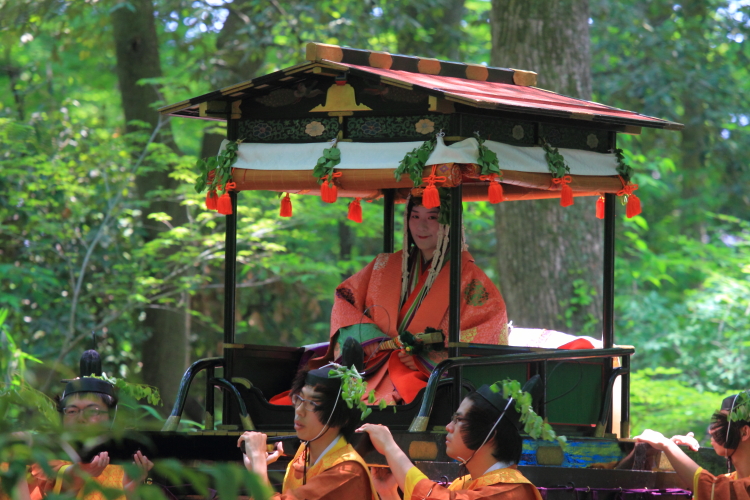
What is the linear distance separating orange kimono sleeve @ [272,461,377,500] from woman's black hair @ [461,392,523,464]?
0.47 meters

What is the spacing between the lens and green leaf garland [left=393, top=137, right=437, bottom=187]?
191 inches

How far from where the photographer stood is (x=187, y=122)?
44.2ft

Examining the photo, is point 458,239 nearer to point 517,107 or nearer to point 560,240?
point 517,107

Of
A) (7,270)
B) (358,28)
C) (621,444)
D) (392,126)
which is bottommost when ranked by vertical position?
(621,444)

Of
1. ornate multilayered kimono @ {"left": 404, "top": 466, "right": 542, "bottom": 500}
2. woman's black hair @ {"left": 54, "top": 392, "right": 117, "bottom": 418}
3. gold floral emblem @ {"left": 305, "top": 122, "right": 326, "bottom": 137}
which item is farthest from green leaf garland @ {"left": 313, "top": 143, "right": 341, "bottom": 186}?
ornate multilayered kimono @ {"left": 404, "top": 466, "right": 542, "bottom": 500}

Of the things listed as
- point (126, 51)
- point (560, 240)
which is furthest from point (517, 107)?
point (126, 51)

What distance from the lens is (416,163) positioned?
4.84 m

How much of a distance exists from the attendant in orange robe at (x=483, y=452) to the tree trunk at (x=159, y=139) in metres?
7.04

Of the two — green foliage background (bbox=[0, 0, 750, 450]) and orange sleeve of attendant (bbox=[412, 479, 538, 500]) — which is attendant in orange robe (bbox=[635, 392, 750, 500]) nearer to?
orange sleeve of attendant (bbox=[412, 479, 538, 500])

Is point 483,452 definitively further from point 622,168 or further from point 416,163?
point 622,168

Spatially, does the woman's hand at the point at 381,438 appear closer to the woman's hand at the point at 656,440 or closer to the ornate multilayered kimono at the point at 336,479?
the ornate multilayered kimono at the point at 336,479

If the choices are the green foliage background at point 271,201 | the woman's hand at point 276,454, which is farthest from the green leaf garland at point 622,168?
the green foliage background at point 271,201

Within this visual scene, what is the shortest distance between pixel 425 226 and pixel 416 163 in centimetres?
101

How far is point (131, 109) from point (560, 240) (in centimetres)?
502
